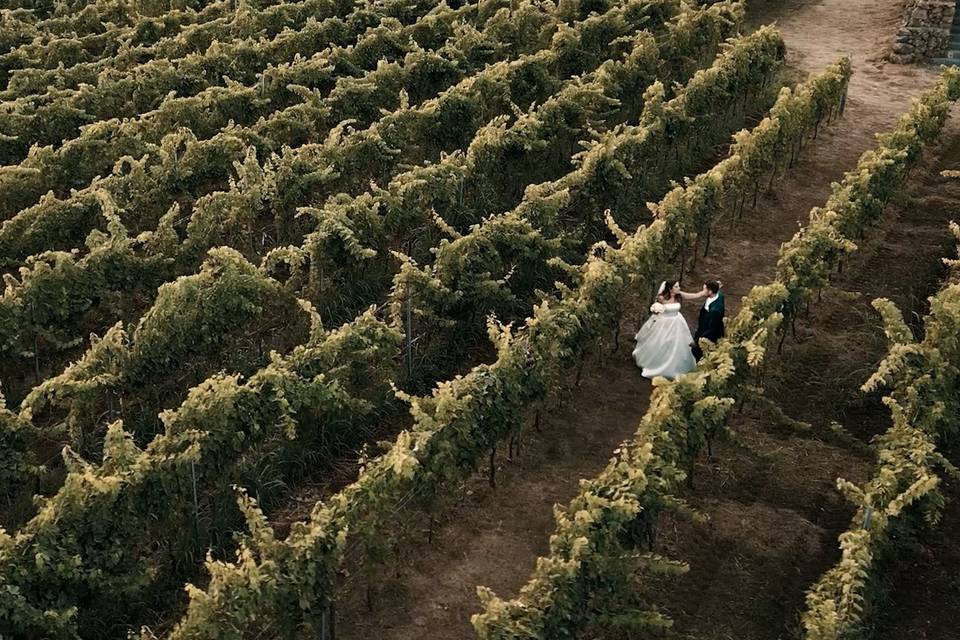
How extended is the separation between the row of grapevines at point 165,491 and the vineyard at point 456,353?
34 millimetres

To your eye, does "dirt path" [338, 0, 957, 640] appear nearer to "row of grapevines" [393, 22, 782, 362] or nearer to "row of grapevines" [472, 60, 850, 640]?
"row of grapevines" [472, 60, 850, 640]

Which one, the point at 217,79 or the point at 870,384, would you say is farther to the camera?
the point at 217,79

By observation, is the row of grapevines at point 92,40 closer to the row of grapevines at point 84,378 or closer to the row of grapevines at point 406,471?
the row of grapevines at point 84,378

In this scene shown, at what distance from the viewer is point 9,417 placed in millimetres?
10844

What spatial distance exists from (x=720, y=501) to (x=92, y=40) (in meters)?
14.6

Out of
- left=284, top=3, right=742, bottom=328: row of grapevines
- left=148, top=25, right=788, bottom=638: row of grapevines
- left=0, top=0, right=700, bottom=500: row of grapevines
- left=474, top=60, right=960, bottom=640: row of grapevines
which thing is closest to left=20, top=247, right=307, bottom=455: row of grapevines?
left=0, top=0, right=700, bottom=500: row of grapevines

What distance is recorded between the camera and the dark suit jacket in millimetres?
13742

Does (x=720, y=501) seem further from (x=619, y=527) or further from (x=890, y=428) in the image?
(x=619, y=527)

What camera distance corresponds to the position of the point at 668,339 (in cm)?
1388

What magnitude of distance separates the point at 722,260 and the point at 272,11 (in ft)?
32.8

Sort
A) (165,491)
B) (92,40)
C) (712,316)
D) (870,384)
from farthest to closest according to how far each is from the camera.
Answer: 1. (92,40)
2. (712,316)
3. (870,384)
4. (165,491)

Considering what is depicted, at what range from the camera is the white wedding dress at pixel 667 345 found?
13.8 m

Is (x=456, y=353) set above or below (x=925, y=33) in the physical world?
below

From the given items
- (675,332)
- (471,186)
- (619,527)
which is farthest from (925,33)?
(619,527)
